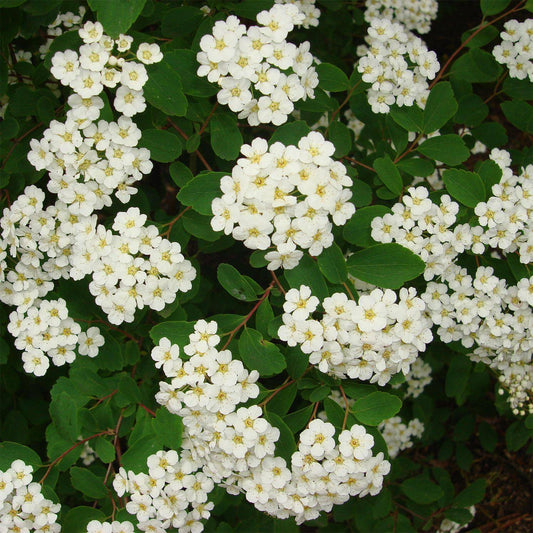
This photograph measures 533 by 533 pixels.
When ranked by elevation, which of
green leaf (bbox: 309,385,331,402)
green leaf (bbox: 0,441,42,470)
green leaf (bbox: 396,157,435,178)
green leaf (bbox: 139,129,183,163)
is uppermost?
green leaf (bbox: 139,129,183,163)

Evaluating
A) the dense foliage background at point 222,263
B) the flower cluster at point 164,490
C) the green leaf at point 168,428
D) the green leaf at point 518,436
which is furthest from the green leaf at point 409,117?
the green leaf at point 518,436

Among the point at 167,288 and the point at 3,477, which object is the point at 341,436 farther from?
the point at 3,477

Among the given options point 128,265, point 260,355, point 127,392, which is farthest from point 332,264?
point 127,392

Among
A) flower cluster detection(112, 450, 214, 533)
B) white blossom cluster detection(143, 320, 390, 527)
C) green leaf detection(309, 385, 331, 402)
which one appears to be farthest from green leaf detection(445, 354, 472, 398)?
flower cluster detection(112, 450, 214, 533)

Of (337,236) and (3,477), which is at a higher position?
(337,236)

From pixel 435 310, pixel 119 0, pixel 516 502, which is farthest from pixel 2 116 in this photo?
pixel 516 502

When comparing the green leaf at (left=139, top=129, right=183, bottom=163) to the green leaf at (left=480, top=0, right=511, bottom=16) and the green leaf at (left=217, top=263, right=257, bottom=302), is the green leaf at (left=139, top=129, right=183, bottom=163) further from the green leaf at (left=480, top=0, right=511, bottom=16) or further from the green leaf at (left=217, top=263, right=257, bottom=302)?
the green leaf at (left=480, top=0, right=511, bottom=16)
